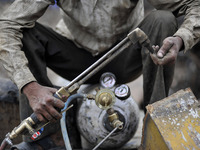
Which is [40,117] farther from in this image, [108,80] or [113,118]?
[108,80]

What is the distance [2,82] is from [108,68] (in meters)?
0.80

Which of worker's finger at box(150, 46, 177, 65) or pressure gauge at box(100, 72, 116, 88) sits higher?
worker's finger at box(150, 46, 177, 65)

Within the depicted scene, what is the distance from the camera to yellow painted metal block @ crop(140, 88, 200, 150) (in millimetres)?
1207

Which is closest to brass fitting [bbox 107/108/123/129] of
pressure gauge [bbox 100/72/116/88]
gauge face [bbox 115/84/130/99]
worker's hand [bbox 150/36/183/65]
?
gauge face [bbox 115/84/130/99]

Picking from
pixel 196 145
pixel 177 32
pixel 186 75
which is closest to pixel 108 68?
pixel 177 32

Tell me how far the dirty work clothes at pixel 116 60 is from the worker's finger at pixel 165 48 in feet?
0.55

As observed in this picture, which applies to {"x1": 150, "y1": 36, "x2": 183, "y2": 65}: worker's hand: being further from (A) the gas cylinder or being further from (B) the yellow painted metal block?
(A) the gas cylinder

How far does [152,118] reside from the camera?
126 cm

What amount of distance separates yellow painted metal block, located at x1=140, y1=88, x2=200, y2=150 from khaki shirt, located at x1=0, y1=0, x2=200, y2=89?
14.3 inches

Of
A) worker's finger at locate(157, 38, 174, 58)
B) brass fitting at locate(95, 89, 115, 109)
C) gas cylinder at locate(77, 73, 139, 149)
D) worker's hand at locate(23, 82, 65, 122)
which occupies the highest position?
worker's finger at locate(157, 38, 174, 58)

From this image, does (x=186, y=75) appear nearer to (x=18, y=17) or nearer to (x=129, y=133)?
(x=129, y=133)

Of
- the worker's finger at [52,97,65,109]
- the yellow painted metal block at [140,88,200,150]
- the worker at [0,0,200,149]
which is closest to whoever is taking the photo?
the yellow painted metal block at [140,88,200,150]

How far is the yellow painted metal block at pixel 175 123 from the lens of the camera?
121 cm

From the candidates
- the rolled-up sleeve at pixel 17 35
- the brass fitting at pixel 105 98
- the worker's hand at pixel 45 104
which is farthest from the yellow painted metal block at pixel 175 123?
the rolled-up sleeve at pixel 17 35
